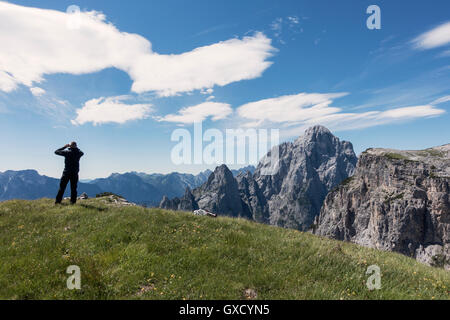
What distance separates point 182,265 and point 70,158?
1395 cm

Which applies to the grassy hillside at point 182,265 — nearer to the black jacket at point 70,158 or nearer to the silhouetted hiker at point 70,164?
the silhouetted hiker at point 70,164

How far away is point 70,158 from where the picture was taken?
686 inches

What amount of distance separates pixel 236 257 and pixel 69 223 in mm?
10811

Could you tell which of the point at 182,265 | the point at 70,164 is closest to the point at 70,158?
the point at 70,164

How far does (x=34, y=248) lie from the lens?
408 inches

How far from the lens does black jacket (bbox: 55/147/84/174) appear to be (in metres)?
17.3

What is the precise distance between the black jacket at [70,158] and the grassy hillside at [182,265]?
4862 millimetres

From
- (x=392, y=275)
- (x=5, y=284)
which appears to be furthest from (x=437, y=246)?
(x=5, y=284)

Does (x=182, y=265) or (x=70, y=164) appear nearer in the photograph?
(x=182, y=265)

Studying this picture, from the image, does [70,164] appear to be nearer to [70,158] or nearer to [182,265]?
[70,158]

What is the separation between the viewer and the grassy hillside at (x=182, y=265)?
7621 mm

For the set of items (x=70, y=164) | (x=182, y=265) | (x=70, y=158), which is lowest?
(x=182, y=265)

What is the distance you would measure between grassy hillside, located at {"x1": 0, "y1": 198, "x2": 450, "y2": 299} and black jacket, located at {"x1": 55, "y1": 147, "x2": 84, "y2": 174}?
486 centimetres
